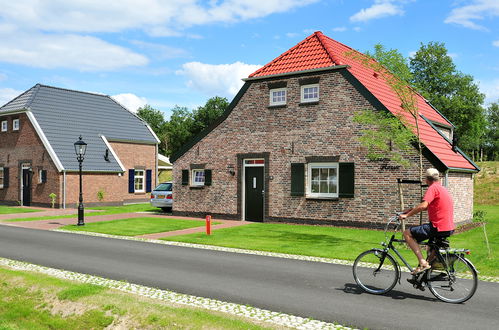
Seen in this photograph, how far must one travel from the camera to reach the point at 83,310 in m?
7.12

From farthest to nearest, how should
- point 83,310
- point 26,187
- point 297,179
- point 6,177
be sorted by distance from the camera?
point 6,177 → point 26,187 → point 297,179 → point 83,310

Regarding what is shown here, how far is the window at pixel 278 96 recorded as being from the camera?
19.0 m

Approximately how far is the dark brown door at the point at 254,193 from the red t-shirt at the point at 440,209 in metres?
12.5

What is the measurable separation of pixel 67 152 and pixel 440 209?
25.2m

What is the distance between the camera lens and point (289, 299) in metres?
7.31

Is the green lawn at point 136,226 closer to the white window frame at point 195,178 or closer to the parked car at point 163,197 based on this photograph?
the white window frame at point 195,178

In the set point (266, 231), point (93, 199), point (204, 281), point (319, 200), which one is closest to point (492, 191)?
point (319, 200)

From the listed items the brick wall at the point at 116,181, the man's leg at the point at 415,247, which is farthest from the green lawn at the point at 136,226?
the man's leg at the point at 415,247

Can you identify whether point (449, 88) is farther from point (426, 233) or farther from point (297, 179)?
point (426, 233)

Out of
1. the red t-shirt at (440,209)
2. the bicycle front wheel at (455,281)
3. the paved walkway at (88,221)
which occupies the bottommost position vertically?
the paved walkway at (88,221)

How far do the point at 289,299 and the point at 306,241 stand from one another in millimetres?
6608

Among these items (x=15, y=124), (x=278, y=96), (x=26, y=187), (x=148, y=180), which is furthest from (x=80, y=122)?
(x=278, y=96)

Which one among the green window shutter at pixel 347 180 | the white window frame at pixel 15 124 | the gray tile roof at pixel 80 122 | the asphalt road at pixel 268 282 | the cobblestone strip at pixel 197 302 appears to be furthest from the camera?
the white window frame at pixel 15 124

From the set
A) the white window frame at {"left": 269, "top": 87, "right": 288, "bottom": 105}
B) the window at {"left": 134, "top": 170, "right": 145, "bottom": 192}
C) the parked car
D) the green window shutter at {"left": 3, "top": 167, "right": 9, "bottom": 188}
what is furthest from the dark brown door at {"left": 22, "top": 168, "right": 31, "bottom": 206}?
the white window frame at {"left": 269, "top": 87, "right": 288, "bottom": 105}
